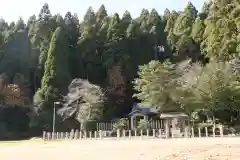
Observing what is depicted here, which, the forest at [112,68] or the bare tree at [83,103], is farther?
the bare tree at [83,103]

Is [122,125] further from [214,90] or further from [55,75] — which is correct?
[55,75]

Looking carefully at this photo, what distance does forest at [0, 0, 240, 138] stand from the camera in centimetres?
3050

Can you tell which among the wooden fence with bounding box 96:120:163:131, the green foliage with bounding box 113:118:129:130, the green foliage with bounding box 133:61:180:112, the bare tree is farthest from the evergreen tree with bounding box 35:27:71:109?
the green foliage with bounding box 133:61:180:112

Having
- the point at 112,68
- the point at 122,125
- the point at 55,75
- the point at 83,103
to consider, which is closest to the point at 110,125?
the point at 122,125

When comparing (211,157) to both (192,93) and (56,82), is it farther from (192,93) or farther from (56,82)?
(56,82)

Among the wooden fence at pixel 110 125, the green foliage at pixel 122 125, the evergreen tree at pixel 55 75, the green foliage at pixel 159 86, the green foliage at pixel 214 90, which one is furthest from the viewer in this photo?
the evergreen tree at pixel 55 75

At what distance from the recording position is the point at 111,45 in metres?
46.0

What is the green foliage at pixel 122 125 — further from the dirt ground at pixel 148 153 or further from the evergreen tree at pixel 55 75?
the dirt ground at pixel 148 153

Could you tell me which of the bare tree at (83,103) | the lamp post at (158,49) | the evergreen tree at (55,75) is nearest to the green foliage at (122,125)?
the bare tree at (83,103)

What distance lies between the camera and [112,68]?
4394 centimetres

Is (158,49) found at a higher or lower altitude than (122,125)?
higher

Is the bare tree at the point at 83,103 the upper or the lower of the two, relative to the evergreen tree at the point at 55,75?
lower

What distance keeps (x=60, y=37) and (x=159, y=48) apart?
15.1m

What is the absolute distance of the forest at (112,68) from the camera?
1201 inches
